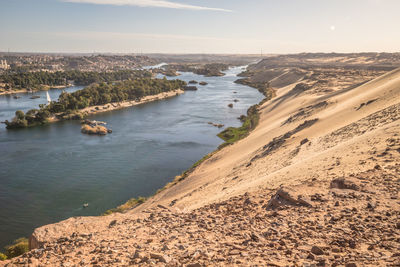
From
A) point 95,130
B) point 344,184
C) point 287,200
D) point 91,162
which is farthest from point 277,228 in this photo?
point 95,130

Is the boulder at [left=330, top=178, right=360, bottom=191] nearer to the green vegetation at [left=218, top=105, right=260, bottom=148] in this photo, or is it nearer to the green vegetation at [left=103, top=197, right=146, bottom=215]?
the green vegetation at [left=103, top=197, right=146, bottom=215]

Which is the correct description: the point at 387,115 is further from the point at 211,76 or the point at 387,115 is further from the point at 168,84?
the point at 211,76

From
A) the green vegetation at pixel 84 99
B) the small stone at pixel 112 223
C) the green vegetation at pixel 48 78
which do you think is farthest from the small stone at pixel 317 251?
the green vegetation at pixel 48 78

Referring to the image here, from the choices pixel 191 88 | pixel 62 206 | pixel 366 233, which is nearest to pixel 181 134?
pixel 62 206

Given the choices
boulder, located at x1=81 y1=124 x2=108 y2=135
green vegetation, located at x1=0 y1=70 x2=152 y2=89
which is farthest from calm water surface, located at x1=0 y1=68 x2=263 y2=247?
green vegetation, located at x1=0 y1=70 x2=152 y2=89

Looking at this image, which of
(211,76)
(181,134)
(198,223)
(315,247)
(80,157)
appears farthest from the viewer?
(211,76)

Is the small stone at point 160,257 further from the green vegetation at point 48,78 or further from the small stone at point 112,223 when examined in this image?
the green vegetation at point 48,78

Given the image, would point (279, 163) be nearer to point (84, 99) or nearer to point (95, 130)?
A: point (95, 130)
